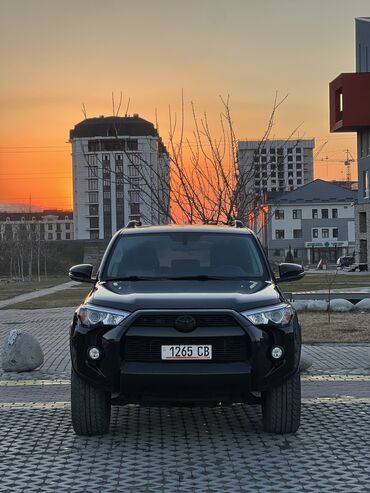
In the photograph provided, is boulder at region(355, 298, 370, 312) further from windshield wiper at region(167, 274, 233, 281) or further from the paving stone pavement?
Result: windshield wiper at region(167, 274, 233, 281)

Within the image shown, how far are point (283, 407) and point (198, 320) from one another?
3.46 feet

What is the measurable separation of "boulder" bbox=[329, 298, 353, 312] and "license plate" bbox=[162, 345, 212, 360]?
1419 centimetres

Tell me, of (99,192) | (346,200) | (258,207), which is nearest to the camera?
(258,207)

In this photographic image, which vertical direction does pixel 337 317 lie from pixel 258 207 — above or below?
below

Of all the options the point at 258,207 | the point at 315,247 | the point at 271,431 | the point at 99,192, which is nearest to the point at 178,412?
the point at 271,431

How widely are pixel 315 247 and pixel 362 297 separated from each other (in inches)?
3628

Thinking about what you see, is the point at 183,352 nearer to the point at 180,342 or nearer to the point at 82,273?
the point at 180,342

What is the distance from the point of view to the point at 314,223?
11338 cm

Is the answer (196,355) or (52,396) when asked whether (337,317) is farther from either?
(196,355)

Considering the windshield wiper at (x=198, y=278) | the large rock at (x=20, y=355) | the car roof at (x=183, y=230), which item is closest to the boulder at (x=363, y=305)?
the large rock at (x=20, y=355)

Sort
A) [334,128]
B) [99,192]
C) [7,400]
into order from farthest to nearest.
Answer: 1. [99,192]
2. [334,128]
3. [7,400]

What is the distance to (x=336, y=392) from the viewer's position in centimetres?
830

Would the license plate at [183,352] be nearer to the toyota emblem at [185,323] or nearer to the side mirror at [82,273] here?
the toyota emblem at [185,323]

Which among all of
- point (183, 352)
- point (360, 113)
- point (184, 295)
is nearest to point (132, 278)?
point (184, 295)
